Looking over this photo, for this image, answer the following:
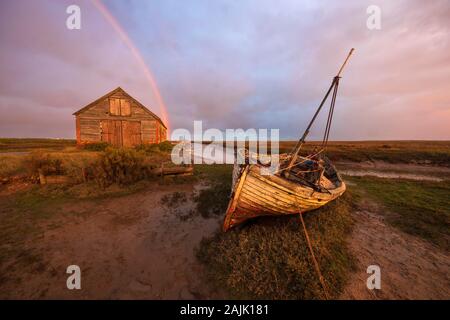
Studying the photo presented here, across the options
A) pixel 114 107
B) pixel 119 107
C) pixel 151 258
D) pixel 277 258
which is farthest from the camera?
pixel 119 107

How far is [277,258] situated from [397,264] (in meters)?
3.23

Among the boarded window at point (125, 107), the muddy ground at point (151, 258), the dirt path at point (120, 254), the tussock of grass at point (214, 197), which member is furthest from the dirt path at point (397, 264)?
the boarded window at point (125, 107)

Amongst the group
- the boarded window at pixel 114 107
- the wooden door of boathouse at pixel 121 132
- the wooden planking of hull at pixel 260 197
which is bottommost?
the wooden planking of hull at pixel 260 197

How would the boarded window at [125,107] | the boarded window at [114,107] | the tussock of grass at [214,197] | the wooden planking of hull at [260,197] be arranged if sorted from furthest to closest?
1. the boarded window at [125,107]
2. the boarded window at [114,107]
3. the tussock of grass at [214,197]
4. the wooden planking of hull at [260,197]

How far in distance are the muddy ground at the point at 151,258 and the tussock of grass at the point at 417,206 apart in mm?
568

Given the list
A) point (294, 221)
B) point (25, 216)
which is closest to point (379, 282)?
point (294, 221)

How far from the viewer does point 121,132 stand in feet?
67.4

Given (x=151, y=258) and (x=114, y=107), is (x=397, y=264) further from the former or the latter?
(x=114, y=107)

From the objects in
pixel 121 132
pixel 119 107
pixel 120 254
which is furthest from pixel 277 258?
pixel 119 107

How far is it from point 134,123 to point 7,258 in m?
18.5

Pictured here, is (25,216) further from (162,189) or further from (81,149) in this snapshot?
(81,149)

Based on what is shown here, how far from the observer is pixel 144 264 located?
15.6ft

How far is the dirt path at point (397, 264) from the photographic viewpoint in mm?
3797

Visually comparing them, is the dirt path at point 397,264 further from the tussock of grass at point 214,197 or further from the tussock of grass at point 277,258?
the tussock of grass at point 214,197
